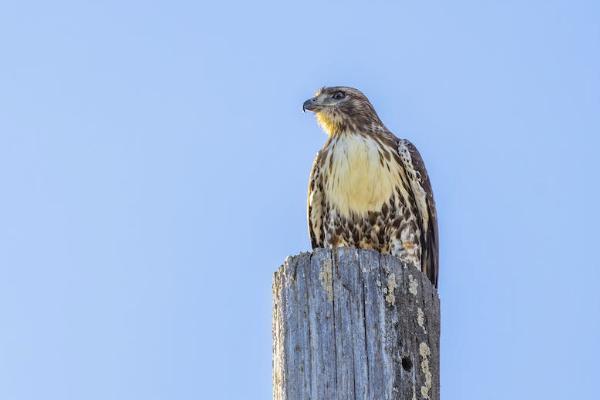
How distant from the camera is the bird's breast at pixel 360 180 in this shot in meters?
8.02

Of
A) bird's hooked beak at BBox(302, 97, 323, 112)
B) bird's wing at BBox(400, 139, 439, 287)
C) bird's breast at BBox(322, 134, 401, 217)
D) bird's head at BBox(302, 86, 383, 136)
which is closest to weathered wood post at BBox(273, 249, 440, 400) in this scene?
bird's breast at BBox(322, 134, 401, 217)

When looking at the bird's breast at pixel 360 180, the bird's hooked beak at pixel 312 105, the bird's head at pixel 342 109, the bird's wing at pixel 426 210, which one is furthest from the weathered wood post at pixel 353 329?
the bird's hooked beak at pixel 312 105

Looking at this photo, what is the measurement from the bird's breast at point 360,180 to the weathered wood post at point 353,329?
11.9ft

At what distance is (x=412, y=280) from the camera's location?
4297 mm

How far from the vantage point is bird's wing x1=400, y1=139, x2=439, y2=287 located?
8.16 metres

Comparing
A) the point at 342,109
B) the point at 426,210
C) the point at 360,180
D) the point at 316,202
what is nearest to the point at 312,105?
the point at 342,109

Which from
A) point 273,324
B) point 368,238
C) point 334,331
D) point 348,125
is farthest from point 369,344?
point 348,125

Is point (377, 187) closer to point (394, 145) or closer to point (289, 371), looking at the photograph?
point (394, 145)

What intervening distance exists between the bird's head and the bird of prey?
11.0 inches

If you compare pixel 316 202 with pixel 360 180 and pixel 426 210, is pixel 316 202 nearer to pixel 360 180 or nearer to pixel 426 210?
pixel 360 180

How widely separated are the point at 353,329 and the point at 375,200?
4.02 metres

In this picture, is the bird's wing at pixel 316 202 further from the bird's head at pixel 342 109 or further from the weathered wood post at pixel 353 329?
the weathered wood post at pixel 353 329

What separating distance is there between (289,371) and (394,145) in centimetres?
449

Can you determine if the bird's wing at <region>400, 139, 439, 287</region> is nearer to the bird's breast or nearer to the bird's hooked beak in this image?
the bird's breast
